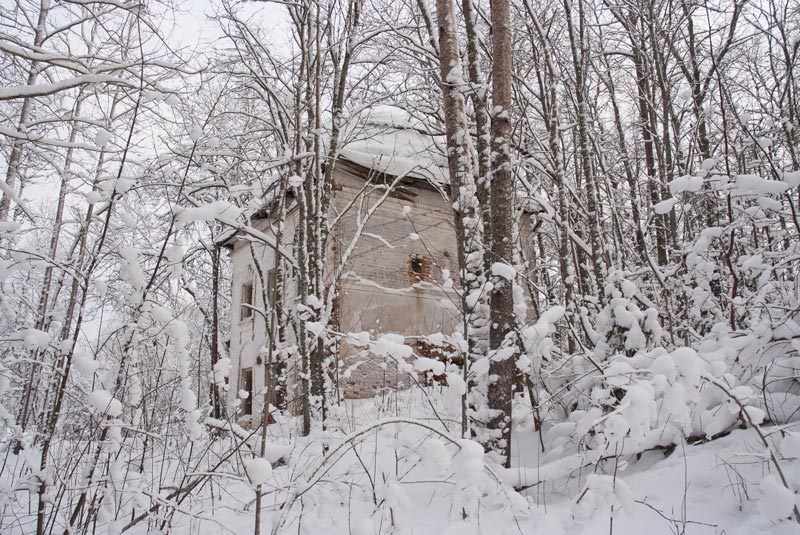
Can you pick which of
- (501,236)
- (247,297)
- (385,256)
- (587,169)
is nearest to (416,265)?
(385,256)

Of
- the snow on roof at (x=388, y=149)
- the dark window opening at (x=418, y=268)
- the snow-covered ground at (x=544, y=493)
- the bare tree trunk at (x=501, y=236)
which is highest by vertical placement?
the snow on roof at (x=388, y=149)

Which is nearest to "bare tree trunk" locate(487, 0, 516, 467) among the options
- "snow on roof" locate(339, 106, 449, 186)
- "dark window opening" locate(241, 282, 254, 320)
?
"snow on roof" locate(339, 106, 449, 186)

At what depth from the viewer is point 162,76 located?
5227mm

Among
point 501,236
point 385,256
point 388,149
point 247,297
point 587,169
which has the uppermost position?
point 388,149

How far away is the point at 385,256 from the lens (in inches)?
477

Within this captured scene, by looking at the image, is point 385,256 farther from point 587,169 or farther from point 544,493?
point 544,493

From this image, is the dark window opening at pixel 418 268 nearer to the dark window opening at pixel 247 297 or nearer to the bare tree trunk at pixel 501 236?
the dark window opening at pixel 247 297

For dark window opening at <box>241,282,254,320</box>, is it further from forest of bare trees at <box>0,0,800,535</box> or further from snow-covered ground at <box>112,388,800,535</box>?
snow-covered ground at <box>112,388,800,535</box>

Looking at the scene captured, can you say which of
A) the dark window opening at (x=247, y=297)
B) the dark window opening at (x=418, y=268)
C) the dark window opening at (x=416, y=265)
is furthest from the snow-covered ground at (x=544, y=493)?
the dark window opening at (x=247, y=297)

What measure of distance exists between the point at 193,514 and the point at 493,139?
3407 mm

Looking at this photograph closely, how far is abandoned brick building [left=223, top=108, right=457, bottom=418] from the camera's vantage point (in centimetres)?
1112

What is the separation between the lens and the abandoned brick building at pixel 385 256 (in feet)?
36.5

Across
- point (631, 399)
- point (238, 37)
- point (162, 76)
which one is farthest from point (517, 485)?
point (238, 37)

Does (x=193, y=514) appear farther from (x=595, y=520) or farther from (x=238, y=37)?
(x=238, y=37)
